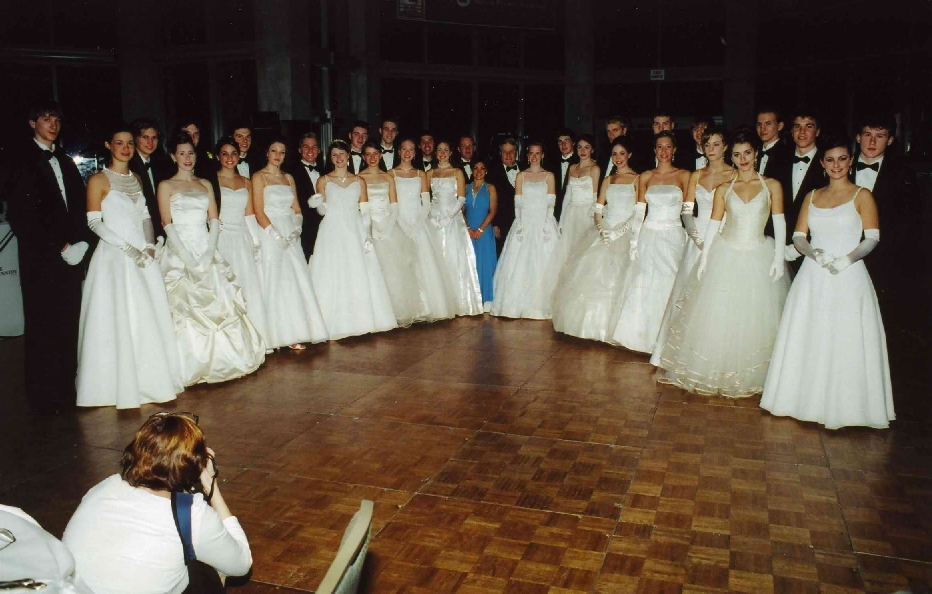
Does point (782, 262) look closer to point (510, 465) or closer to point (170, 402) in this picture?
point (510, 465)

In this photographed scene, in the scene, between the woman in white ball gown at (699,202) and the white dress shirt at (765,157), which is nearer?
the woman in white ball gown at (699,202)

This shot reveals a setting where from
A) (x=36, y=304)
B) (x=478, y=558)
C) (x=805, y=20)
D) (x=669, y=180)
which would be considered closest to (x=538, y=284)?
(x=669, y=180)

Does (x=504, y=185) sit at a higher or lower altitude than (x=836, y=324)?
higher

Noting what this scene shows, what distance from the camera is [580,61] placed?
12.6 m

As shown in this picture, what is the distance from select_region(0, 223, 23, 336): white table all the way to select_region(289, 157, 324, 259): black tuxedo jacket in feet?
8.27

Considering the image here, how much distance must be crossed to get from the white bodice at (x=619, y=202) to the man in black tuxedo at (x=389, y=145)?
2.27 meters

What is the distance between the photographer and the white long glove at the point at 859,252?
4.37 metres

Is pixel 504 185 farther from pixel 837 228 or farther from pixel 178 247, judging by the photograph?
pixel 837 228

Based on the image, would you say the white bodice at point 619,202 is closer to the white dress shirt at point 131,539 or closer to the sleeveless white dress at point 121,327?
the sleeveless white dress at point 121,327

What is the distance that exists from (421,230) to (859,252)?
14.0ft

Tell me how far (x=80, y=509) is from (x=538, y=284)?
6092 millimetres

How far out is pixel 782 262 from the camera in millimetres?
5047

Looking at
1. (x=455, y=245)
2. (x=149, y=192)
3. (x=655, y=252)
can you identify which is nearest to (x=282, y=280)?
(x=149, y=192)

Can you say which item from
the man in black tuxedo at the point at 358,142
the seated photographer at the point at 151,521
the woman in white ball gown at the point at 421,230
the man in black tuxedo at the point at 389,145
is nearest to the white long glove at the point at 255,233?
the man in black tuxedo at the point at 358,142
